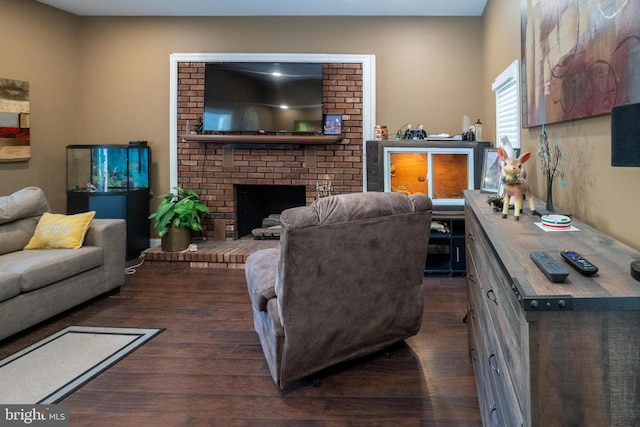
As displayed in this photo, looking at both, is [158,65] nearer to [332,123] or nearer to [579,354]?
[332,123]

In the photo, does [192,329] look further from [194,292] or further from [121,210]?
[121,210]

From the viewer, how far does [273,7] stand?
15.2 ft

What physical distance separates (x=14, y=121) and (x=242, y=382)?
12.7ft

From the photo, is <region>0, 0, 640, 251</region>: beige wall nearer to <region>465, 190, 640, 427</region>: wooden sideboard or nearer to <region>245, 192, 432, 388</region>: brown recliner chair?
<region>245, 192, 432, 388</region>: brown recliner chair

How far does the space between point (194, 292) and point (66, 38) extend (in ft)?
11.5

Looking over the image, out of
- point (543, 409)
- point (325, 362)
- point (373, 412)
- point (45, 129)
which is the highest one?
point (45, 129)

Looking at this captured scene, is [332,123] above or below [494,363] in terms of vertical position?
above

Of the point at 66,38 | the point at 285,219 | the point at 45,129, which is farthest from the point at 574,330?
the point at 66,38

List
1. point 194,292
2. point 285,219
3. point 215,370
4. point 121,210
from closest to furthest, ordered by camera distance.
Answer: point 285,219
point 215,370
point 194,292
point 121,210

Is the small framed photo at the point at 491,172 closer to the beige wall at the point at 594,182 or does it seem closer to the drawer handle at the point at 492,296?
the beige wall at the point at 594,182

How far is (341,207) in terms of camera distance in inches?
78.6

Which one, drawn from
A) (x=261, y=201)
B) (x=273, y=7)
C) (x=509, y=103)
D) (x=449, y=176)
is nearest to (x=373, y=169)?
(x=449, y=176)

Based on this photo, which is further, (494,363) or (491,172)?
(491,172)

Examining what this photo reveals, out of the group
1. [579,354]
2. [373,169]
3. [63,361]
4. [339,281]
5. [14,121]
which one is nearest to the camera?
[579,354]
